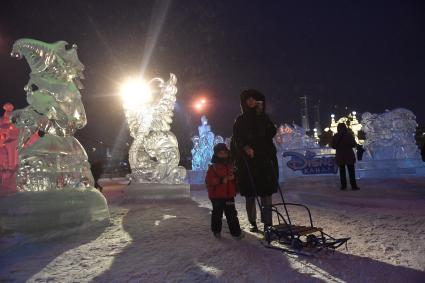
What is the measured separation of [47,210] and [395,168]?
1160 cm

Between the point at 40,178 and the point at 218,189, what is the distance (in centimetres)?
282

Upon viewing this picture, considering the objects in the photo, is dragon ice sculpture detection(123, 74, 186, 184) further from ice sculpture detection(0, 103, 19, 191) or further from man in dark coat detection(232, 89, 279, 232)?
ice sculpture detection(0, 103, 19, 191)

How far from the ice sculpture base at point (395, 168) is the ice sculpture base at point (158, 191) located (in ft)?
24.6

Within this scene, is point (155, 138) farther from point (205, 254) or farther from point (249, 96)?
point (205, 254)

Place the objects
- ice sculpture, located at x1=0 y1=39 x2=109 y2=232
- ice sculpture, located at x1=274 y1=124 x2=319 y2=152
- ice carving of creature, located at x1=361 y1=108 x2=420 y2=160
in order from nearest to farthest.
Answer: ice sculpture, located at x1=0 y1=39 x2=109 y2=232, ice carving of creature, located at x1=361 y1=108 x2=420 y2=160, ice sculpture, located at x1=274 y1=124 x2=319 y2=152

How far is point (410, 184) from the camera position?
1055 cm

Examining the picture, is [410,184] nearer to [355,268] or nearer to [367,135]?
[367,135]

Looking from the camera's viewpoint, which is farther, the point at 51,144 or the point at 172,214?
the point at 172,214

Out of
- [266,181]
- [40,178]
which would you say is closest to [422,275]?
[266,181]

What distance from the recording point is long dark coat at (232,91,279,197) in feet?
15.5

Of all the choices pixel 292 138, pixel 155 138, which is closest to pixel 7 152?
pixel 155 138

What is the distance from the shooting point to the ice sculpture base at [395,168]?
1254 cm

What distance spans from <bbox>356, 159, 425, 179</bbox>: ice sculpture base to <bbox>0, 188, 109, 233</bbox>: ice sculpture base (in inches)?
415

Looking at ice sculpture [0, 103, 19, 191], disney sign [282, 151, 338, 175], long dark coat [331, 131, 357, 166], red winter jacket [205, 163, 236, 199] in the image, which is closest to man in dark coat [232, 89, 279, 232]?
red winter jacket [205, 163, 236, 199]
